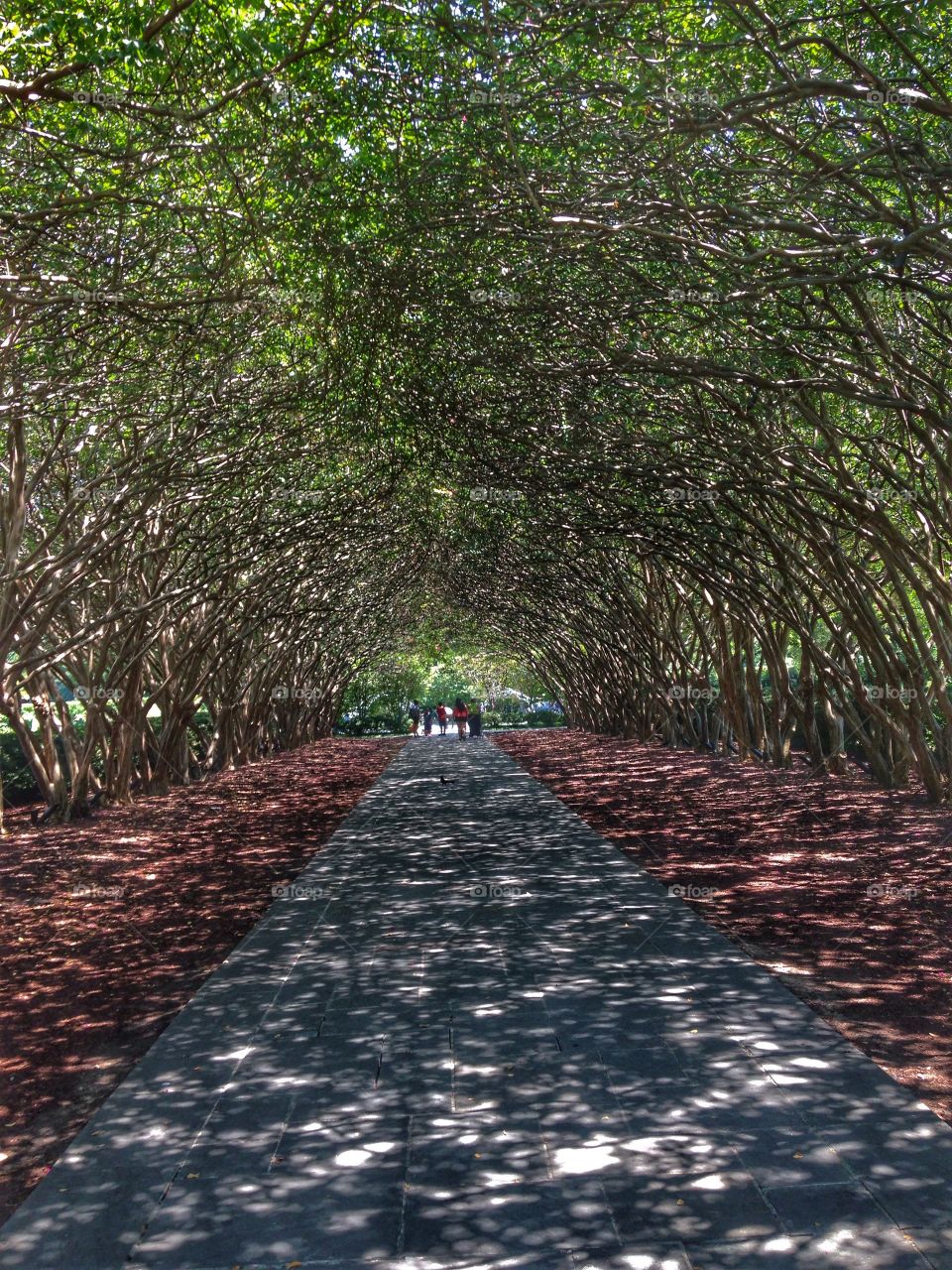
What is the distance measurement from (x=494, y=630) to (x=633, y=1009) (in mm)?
46560

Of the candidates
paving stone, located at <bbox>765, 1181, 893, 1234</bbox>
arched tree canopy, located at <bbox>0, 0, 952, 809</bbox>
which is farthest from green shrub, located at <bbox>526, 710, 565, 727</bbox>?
paving stone, located at <bbox>765, 1181, 893, 1234</bbox>

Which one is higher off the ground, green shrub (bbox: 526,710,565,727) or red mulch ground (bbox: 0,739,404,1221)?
green shrub (bbox: 526,710,565,727)

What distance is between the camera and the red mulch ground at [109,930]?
216 inches

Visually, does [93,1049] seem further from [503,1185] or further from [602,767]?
[602,767]

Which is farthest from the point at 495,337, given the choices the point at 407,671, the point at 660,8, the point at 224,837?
the point at 407,671

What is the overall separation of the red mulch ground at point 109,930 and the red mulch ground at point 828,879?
359 centimetres

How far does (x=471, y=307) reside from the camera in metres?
11.7

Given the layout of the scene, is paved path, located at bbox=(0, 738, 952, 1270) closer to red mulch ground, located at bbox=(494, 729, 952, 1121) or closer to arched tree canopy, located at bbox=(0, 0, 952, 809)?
red mulch ground, located at bbox=(494, 729, 952, 1121)

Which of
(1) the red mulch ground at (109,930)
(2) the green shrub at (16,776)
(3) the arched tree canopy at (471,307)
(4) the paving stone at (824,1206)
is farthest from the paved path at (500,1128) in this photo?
(2) the green shrub at (16,776)

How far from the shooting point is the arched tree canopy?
7.78m

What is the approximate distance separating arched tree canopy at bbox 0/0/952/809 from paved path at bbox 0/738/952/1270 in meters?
4.38

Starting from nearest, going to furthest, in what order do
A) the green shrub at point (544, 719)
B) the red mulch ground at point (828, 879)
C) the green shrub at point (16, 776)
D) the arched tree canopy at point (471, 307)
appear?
the red mulch ground at point (828, 879)
the arched tree canopy at point (471, 307)
the green shrub at point (16, 776)
the green shrub at point (544, 719)

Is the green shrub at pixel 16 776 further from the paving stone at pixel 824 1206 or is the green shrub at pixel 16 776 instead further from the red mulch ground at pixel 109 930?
the paving stone at pixel 824 1206

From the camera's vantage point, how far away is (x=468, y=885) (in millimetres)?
10523
